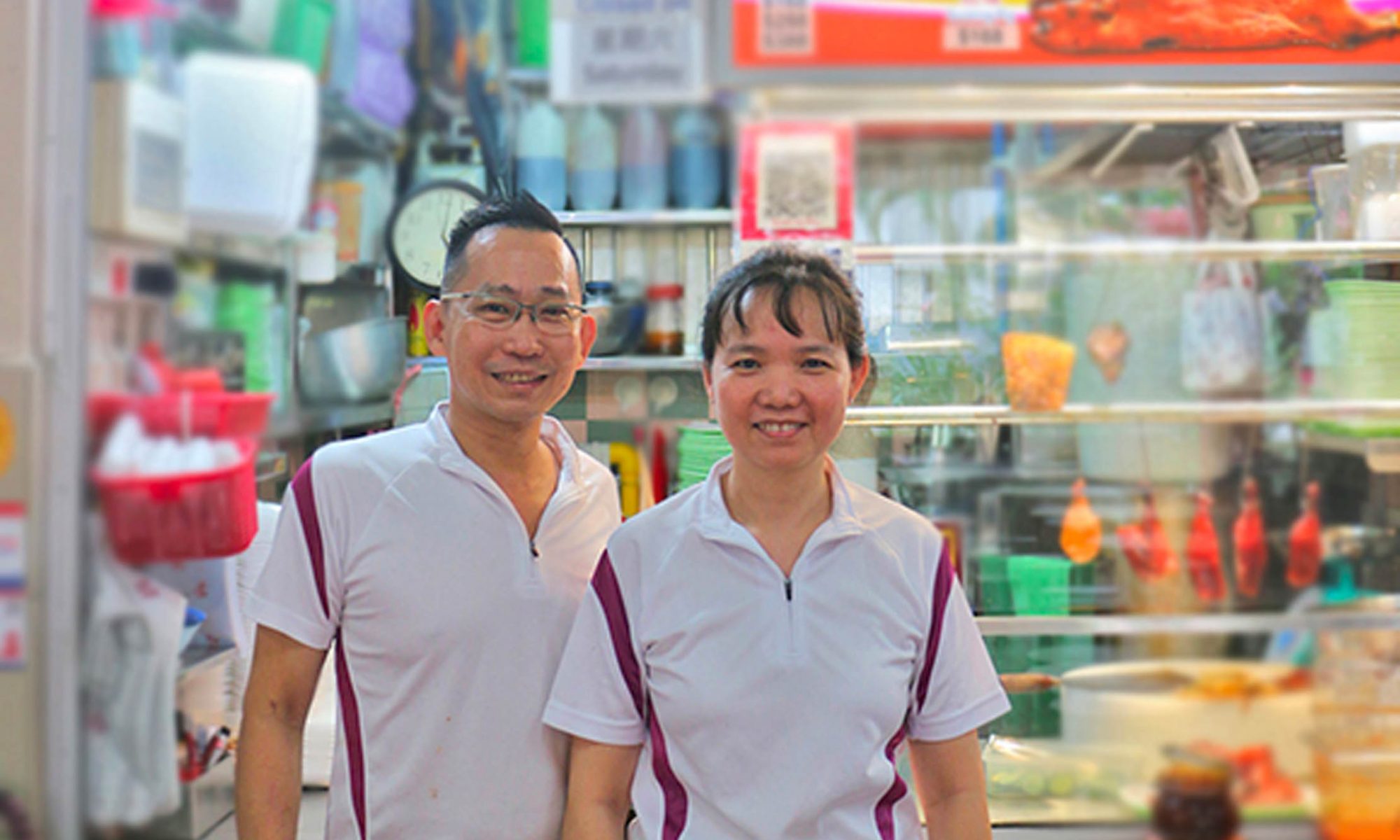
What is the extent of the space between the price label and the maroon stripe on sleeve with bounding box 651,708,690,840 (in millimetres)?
1029

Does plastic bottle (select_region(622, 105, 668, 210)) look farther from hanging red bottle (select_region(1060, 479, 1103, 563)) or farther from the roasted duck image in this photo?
hanging red bottle (select_region(1060, 479, 1103, 563))

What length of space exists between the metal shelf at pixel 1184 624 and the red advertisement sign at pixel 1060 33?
1.09 metres

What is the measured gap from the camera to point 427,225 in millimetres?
1817

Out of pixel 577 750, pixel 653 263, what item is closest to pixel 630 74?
pixel 653 263

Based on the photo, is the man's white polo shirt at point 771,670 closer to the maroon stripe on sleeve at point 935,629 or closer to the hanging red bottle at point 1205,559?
the maroon stripe on sleeve at point 935,629

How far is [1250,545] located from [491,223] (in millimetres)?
2167

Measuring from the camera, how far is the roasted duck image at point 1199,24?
66.6 inches

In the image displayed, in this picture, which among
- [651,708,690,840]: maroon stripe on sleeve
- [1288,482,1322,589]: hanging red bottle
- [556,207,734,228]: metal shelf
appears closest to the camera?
[651,708,690,840]: maroon stripe on sleeve

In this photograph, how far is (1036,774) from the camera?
2.45 metres

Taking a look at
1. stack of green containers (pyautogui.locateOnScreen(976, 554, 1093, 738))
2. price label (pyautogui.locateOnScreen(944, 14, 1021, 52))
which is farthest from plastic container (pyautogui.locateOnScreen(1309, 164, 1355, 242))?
price label (pyautogui.locateOnScreen(944, 14, 1021, 52))

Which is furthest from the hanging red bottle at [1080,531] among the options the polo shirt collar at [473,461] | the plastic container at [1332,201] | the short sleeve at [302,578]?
the short sleeve at [302,578]

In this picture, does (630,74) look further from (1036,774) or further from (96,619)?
(1036,774)

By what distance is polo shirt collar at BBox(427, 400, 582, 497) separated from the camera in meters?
1.76

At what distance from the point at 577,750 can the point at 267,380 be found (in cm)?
68
